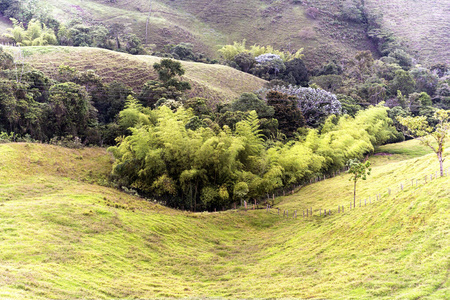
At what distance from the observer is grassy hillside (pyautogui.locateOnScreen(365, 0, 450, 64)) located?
347 ft

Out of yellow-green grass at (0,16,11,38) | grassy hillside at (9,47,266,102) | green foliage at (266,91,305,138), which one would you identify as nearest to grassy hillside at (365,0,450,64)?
grassy hillside at (9,47,266,102)

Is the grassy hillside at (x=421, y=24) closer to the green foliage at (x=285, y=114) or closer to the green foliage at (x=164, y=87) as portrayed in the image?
the green foliage at (x=285, y=114)

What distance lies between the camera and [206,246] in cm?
2267

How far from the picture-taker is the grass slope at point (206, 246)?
1362cm

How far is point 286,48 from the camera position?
103 metres

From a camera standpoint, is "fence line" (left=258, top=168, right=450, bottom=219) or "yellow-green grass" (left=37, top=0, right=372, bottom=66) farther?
"yellow-green grass" (left=37, top=0, right=372, bottom=66)

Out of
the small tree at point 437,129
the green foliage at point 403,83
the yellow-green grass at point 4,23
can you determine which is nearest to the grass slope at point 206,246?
the small tree at point 437,129

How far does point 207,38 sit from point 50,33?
165 ft

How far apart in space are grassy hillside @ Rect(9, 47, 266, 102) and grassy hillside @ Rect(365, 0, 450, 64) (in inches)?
2908

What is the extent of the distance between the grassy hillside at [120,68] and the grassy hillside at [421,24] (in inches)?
2908

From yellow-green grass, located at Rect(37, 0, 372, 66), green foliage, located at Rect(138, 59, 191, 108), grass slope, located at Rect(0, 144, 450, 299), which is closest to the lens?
grass slope, located at Rect(0, 144, 450, 299)

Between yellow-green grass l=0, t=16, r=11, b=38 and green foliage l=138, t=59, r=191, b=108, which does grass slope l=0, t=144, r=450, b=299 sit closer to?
green foliage l=138, t=59, r=191, b=108

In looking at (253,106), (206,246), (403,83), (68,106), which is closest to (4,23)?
(68,106)

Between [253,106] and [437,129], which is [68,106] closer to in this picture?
[253,106]
